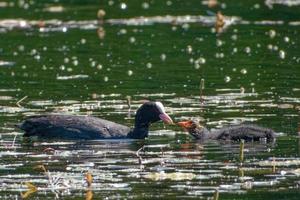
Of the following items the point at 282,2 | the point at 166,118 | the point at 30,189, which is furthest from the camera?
the point at 282,2

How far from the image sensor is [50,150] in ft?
59.2

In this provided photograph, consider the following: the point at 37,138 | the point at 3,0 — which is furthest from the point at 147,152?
the point at 3,0

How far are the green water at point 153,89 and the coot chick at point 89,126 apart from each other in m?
0.22

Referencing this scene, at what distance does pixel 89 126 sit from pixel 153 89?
4252 mm

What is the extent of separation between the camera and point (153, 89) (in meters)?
23.6

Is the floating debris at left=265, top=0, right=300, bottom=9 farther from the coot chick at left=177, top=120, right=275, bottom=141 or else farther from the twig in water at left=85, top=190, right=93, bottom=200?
the twig in water at left=85, top=190, right=93, bottom=200

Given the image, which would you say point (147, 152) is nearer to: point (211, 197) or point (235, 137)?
point (235, 137)

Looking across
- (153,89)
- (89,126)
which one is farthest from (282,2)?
(89,126)

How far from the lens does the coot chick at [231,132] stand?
60.6 ft

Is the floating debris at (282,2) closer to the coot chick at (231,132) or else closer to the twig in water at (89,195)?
the coot chick at (231,132)

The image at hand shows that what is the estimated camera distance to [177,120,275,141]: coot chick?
18.5 metres

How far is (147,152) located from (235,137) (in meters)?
1.59

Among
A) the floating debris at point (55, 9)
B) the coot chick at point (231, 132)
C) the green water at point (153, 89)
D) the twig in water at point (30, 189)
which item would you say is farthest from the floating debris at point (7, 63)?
the twig in water at point (30, 189)

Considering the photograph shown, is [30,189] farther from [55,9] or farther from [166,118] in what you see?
[55,9]
